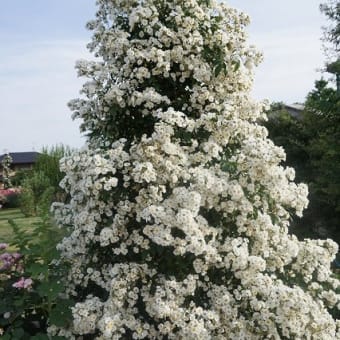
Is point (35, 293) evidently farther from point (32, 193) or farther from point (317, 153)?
point (32, 193)

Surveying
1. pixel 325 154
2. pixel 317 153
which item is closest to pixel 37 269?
pixel 325 154

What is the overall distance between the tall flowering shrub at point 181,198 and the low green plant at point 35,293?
6.2 inches

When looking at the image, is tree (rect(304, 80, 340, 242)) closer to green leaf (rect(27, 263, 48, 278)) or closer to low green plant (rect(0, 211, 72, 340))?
low green plant (rect(0, 211, 72, 340))

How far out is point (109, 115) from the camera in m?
4.64

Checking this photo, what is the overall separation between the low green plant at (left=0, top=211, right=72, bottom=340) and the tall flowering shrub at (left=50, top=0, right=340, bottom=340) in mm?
158

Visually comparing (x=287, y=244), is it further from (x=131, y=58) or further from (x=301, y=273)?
(x=131, y=58)

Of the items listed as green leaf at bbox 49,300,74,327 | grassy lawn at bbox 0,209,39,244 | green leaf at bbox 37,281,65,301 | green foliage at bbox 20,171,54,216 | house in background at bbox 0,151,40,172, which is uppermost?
green leaf at bbox 37,281,65,301

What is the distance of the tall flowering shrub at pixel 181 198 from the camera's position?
3.94m

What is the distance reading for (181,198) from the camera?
3873 millimetres

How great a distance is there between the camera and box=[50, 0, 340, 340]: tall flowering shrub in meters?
3.94

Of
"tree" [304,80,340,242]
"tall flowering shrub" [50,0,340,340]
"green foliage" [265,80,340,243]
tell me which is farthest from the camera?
"green foliage" [265,80,340,243]

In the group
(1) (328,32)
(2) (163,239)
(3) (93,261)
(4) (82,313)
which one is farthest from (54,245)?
(1) (328,32)

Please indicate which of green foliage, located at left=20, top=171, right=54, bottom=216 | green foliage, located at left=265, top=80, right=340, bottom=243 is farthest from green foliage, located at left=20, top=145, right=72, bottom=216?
green foliage, located at left=265, top=80, right=340, bottom=243

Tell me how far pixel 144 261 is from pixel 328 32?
45.4ft
